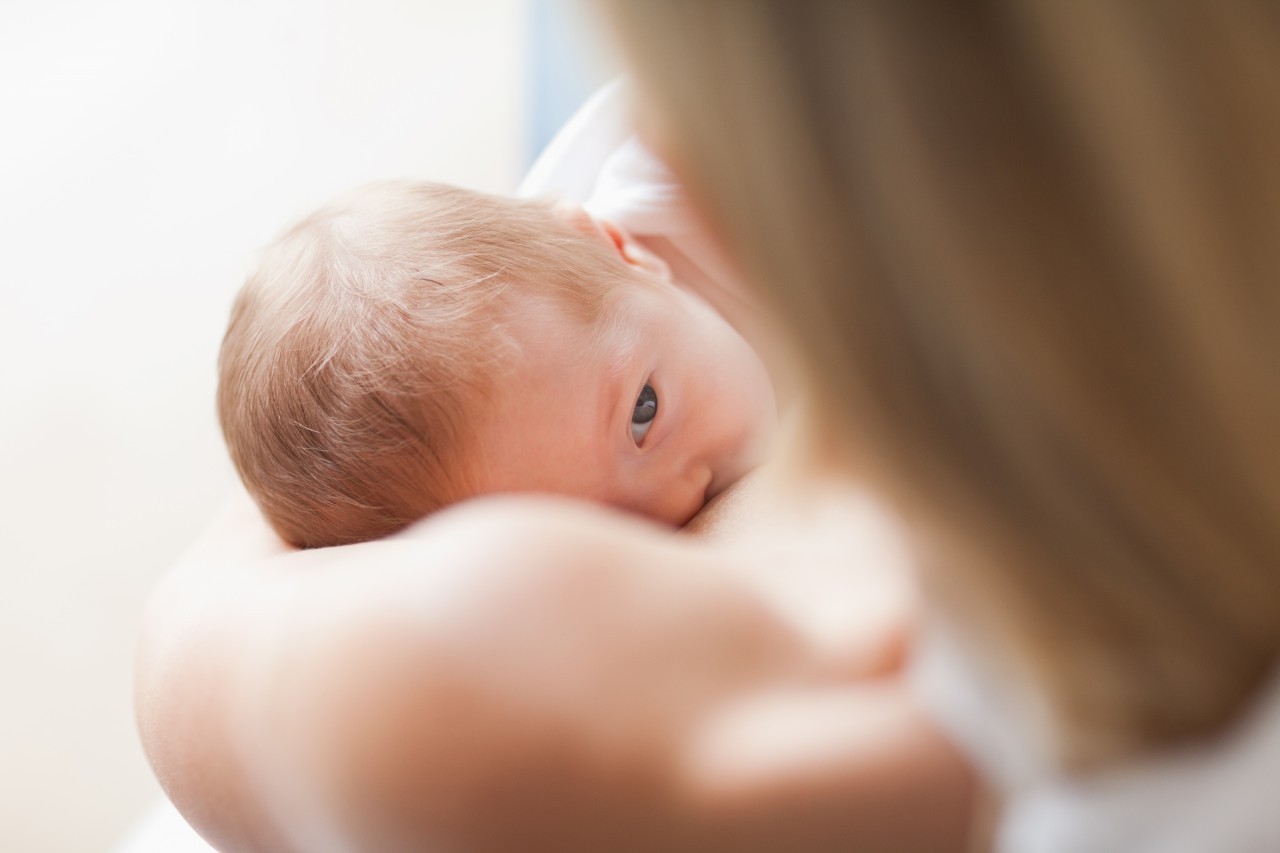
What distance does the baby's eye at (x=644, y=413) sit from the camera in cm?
75

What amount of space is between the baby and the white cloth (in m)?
0.38

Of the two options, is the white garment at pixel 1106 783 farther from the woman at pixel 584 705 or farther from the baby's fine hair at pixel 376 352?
the baby's fine hair at pixel 376 352

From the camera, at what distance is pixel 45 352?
61.2 inches

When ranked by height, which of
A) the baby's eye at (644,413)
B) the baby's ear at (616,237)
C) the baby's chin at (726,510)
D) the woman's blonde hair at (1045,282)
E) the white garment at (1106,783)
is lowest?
the baby's chin at (726,510)

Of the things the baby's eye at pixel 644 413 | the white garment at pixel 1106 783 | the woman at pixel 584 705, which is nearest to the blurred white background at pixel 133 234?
the baby's eye at pixel 644 413

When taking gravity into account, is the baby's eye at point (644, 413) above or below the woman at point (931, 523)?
below

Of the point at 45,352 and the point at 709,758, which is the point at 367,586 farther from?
the point at 45,352

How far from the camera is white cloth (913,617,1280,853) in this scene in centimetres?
31

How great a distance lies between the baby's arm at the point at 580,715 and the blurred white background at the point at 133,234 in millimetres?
1170

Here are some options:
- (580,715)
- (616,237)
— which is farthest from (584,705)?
(616,237)

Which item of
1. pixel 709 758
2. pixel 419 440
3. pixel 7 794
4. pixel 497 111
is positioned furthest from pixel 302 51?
pixel 709 758

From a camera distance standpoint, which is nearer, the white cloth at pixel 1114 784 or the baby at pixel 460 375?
the white cloth at pixel 1114 784

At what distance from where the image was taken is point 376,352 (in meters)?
0.68

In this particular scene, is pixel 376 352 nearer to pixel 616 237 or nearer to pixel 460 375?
pixel 460 375
